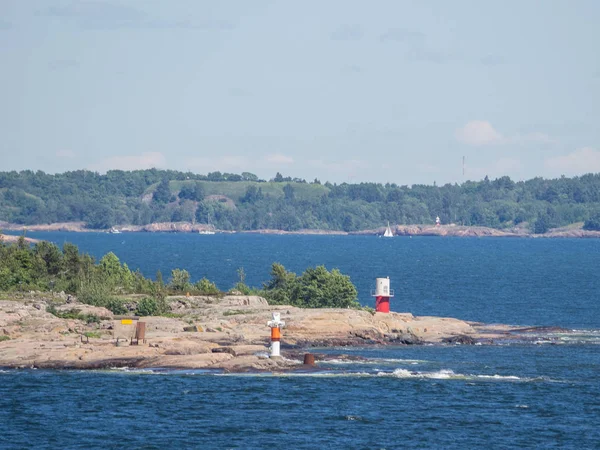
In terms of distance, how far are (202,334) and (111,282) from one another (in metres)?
20.2

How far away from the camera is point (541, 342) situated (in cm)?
7881

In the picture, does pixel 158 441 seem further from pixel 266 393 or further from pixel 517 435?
pixel 517 435

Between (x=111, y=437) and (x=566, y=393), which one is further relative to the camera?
(x=566, y=393)

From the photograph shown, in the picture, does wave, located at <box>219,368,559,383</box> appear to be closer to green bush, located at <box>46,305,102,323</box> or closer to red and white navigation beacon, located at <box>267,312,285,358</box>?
red and white navigation beacon, located at <box>267,312,285,358</box>

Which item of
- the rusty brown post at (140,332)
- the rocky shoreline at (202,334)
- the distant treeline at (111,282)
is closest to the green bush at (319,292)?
the distant treeline at (111,282)

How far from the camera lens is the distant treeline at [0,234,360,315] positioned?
8581cm

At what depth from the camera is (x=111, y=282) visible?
89.5 meters

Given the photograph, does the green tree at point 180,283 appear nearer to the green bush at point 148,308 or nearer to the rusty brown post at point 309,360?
the green bush at point 148,308

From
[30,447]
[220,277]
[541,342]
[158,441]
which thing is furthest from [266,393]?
[220,277]

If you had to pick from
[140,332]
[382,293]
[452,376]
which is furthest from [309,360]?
[382,293]

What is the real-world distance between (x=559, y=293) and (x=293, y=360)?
7043 centimetres

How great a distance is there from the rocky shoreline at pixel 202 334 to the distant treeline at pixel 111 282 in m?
3.42

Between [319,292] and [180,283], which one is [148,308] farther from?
[180,283]

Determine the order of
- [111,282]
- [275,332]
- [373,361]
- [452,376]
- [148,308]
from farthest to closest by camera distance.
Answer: [111,282], [148,308], [373,361], [275,332], [452,376]
